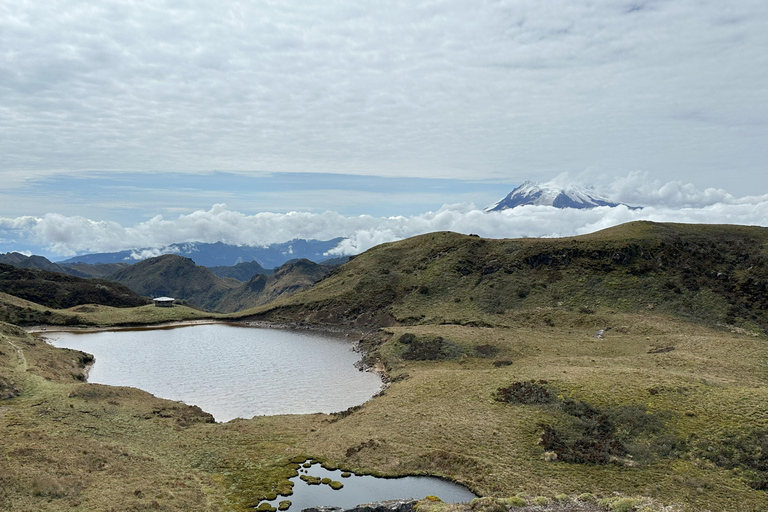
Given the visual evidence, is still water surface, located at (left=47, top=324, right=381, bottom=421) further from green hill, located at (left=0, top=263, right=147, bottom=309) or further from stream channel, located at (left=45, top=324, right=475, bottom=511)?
green hill, located at (left=0, top=263, right=147, bottom=309)

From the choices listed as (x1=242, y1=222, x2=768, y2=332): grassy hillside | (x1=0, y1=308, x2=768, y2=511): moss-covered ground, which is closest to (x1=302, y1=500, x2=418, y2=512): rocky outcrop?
(x1=0, y1=308, x2=768, y2=511): moss-covered ground

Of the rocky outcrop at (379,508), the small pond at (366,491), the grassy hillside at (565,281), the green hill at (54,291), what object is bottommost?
the green hill at (54,291)

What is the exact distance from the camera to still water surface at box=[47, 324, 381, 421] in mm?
60844

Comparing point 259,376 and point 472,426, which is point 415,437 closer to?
point 472,426

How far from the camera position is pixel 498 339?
3145 inches

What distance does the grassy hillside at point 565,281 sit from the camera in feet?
318

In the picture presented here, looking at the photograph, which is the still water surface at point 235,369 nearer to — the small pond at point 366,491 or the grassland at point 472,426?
the grassland at point 472,426

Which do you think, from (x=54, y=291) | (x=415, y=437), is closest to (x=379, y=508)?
(x=415, y=437)

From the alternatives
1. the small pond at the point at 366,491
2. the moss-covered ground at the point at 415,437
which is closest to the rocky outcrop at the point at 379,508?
the small pond at the point at 366,491

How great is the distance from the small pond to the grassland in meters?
1.03

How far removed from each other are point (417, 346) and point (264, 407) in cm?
3228

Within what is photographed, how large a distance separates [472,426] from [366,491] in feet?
45.9

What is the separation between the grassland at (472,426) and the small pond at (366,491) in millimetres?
1034

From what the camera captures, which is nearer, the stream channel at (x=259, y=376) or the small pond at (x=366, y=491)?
the small pond at (x=366, y=491)
